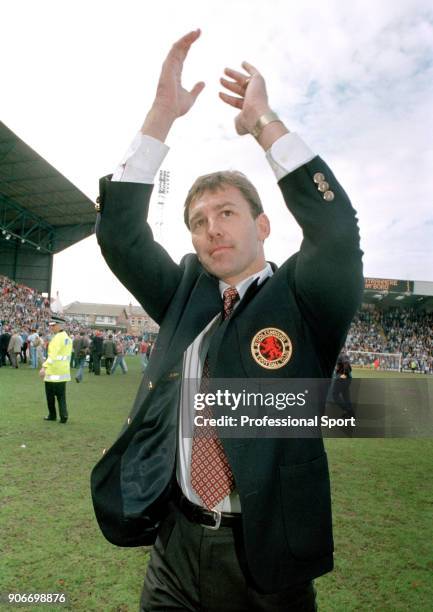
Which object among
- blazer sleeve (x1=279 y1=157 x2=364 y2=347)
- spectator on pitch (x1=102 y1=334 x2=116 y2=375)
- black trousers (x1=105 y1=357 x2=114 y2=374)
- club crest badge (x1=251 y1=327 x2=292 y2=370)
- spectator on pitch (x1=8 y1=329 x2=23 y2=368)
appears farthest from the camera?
black trousers (x1=105 y1=357 x2=114 y2=374)

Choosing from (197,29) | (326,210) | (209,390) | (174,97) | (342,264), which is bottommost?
(209,390)

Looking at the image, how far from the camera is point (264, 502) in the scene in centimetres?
130

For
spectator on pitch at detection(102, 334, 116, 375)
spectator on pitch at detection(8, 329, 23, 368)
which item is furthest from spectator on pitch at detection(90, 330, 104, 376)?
spectator on pitch at detection(8, 329, 23, 368)

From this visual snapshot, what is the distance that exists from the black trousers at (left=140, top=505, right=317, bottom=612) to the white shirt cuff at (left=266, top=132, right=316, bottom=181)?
3.80 feet

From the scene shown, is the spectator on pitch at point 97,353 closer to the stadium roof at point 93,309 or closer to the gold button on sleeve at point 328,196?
the gold button on sleeve at point 328,196

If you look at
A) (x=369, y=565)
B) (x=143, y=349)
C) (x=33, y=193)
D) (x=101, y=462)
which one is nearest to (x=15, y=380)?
(x=143, y=349)

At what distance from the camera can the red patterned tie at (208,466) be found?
1.45 metres

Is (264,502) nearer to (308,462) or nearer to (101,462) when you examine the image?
(308,462)

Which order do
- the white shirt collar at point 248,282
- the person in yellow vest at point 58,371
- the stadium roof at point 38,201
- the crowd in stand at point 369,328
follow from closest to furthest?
the white shirt collar at point 248,282 → the person in yellow vest at point 58,371 → the stadium roof at point 38,201 → the crowd in stand at point 369,328

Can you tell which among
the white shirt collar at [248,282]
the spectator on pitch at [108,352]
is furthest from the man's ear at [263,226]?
the spectator on pitch at [108,352]

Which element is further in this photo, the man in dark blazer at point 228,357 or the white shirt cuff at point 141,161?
the white shirt cuff at point 141,161

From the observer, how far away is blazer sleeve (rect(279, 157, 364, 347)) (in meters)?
1.29

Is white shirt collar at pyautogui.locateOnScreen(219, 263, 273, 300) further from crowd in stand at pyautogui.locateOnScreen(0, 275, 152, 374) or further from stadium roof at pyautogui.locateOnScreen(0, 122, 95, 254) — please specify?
stadium roof at pyautogui.locateOnScreen(0, 122, 95, 254)

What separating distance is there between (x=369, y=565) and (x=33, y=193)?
3015cm
